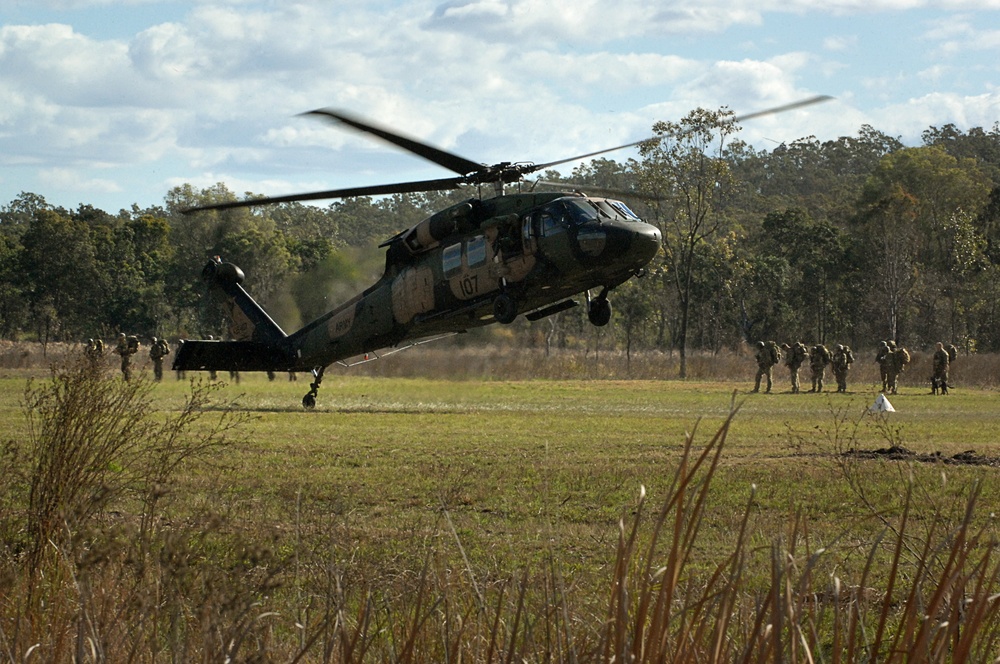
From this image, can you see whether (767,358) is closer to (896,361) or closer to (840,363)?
(840,363)

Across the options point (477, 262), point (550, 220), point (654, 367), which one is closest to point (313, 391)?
point (477, 262)

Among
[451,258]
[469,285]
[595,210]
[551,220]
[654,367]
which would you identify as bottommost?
[654,367]

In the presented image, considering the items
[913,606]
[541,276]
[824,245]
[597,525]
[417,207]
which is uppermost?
[417,207]

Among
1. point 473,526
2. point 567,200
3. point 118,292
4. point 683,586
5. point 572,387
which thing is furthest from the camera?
point 118,292

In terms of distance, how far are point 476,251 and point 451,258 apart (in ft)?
2.29

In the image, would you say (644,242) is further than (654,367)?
No

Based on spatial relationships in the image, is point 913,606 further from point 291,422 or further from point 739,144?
point 739,144

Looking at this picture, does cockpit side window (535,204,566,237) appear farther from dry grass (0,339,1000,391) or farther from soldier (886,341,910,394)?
soldier (886,341,910,394)

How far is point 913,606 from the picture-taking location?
103 inches

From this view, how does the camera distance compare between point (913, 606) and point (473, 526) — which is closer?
point (913, 606)

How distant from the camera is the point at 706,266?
2440 inches

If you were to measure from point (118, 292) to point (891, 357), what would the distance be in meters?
35.8

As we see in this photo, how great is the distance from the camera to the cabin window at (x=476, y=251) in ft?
58.1

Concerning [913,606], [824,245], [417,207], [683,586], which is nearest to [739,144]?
[824,245]
